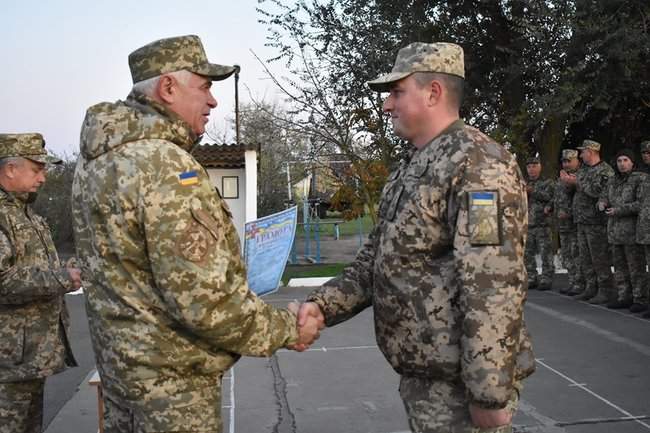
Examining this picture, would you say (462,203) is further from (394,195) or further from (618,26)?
(618,26)

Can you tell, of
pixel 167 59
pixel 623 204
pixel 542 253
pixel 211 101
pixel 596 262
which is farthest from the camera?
pixel 542 253

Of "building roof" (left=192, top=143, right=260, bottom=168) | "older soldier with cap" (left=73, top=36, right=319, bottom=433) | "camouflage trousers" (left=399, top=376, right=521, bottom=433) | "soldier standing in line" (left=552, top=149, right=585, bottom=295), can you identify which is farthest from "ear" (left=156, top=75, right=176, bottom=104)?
"building roof" (left=192, top=143, right=260, bottom=168)

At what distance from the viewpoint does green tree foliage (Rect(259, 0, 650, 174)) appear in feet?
35.1

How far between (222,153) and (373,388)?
9.72 m

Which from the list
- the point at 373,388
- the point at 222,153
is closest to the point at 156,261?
the point at 373,388

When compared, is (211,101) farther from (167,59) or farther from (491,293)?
(491,293)

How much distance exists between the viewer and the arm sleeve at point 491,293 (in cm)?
233

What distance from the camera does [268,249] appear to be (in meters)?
4.27

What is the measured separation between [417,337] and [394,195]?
57 cm

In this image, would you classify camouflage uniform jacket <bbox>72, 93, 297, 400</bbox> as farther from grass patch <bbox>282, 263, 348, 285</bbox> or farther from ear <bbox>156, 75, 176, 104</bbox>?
grass patch <bbox>282, 263, 348, 285</bbox>

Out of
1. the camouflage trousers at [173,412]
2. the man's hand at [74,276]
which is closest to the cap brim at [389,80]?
the camouflage trousers at [173,412]

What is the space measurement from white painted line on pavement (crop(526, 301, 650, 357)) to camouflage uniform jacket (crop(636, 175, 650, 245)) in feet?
3.95

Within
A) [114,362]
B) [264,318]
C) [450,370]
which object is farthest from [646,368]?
[114,362]

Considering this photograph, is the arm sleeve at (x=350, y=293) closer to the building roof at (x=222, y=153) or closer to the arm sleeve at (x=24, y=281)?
the arm sleeve at (x=24, y=281)
